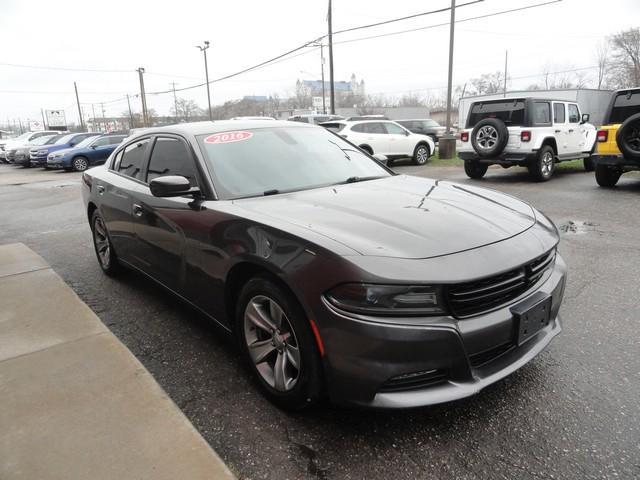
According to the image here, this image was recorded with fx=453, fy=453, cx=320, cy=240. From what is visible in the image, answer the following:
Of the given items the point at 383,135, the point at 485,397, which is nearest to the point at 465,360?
the point at 485,397

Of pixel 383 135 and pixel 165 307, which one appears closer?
pixel 165 307

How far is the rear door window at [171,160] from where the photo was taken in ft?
10.4

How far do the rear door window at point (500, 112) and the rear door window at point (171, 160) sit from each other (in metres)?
9.02

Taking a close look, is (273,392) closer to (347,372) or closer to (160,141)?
(347,372)

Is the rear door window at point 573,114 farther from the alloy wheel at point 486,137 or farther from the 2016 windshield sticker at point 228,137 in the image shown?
the 2016 windshield sticker at point 228,137

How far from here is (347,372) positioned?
1.99m

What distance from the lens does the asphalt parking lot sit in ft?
6.68

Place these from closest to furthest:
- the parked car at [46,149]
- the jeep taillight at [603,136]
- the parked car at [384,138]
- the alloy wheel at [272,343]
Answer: the alloy wheel at [272,343] < the jeep taillight at [603,136] < the parked car at [384,138] < the parked car at [46,149]

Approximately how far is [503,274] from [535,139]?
9201 millimetres

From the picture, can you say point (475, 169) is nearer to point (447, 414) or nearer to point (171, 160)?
point (171, 160)

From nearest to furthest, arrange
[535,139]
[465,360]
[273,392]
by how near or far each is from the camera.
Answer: [465,360], [273,392], [535,139]

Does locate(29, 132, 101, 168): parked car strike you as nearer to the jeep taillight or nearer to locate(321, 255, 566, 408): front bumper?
the jeep taillight

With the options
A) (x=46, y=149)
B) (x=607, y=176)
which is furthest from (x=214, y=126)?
(x=46, y=149)

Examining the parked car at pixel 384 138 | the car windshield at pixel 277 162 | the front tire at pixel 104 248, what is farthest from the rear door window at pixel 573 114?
the front tire at pixel 104 248
